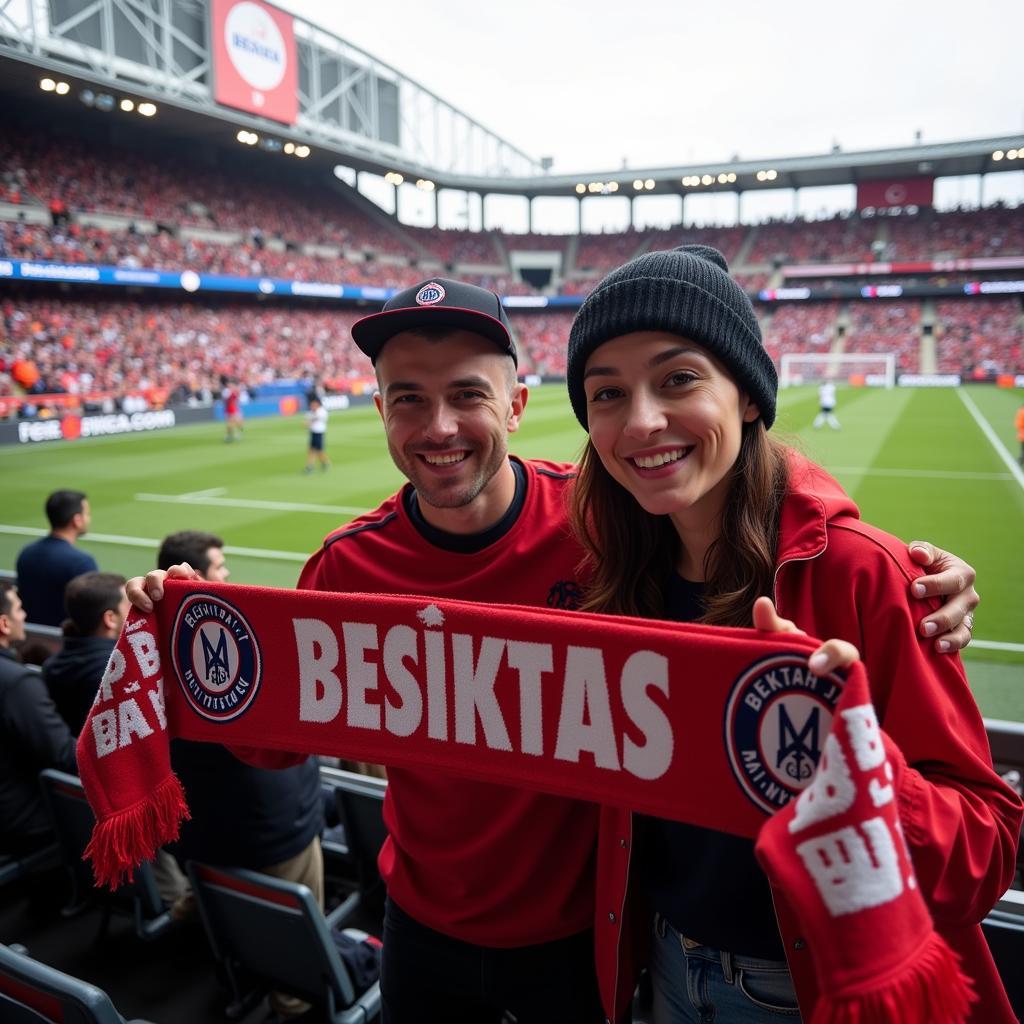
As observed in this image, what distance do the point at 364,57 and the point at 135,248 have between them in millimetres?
20665

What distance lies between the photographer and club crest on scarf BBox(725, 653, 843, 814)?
146 cm

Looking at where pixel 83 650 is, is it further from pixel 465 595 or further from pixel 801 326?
pixel 801 326

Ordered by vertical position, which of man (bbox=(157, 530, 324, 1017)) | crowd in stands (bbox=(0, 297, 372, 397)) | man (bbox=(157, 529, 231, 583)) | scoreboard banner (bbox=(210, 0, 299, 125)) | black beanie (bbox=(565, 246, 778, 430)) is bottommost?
man (bbox=(157, 530, 324, 1017))

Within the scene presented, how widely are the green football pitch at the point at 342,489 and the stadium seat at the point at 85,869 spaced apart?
3.35m

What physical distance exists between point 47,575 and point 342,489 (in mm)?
8586

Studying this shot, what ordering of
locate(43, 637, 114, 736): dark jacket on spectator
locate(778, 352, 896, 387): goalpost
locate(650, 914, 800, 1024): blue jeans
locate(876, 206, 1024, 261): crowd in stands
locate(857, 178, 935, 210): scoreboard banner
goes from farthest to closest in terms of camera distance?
locate(857, 178, 935, 210): scoreboard banner, locate(876, 206, 1024, 261): crowd in stands, locate(778, 352, 896, 387): goalpost, locate(43, 637, 114, 736): dark jacket on spectator, locate(650, 914, 800, 1024): blue jeans

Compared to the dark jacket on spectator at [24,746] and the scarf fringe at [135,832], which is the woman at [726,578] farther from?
the dark jacket on spectator at [24,746]

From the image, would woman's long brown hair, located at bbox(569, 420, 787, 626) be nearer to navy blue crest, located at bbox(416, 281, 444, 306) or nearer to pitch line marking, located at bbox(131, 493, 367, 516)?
navy blue crest, located at bbox(416, 281, 444, 306)

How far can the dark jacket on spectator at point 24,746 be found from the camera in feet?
12.9

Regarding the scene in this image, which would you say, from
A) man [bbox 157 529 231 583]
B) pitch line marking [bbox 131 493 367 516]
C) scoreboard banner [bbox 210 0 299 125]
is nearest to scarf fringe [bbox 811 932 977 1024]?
man [bbox 157 529 231 583]

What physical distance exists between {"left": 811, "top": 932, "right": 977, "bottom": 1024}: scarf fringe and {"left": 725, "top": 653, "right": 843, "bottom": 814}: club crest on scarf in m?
0.34

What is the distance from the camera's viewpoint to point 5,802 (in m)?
4.09

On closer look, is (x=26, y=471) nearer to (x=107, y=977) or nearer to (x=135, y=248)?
(x=107, y=977)

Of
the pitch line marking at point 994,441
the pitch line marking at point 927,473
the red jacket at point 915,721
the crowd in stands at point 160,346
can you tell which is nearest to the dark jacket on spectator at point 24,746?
the red jacket at point 915,721
